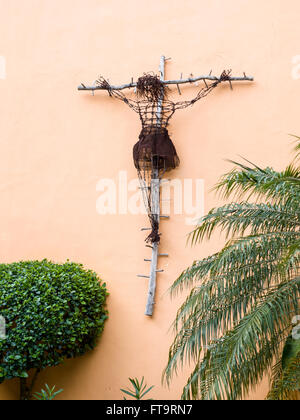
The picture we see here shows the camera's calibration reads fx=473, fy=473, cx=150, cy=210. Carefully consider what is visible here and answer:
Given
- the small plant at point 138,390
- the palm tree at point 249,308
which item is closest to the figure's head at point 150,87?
the palm tree at point 249,308

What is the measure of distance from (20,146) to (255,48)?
318 cm

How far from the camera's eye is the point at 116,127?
583 cm

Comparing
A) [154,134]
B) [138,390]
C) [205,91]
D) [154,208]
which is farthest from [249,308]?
[205,91]

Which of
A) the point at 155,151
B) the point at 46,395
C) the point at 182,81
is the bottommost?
the point at 46,395

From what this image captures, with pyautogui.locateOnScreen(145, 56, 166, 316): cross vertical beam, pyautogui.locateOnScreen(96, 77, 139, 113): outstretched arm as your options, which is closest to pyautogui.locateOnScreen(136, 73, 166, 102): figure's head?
pyautogui.locateOnScreen(145, 56, 166, 316): cross vertical beam

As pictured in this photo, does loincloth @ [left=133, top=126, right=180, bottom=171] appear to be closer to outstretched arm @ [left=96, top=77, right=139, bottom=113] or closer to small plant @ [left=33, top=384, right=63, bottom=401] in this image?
outstretched arm @ [left=96, top=77, right=139, bottom=113]

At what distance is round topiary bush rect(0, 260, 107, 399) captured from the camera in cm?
471

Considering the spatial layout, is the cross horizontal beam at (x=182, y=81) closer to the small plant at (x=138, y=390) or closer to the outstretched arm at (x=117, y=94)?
the outstretched arm at (x=117, y=94)

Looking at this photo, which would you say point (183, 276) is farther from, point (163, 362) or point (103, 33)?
point (103, 33)

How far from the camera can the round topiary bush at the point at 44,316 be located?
4707 mm

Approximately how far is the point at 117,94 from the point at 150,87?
60 centimetres

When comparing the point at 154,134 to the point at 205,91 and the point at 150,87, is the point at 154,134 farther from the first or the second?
the point at 205,91

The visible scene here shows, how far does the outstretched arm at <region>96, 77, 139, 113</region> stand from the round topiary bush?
2.06 metres

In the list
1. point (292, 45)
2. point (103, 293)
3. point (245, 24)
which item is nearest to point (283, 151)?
point (292, 45)
